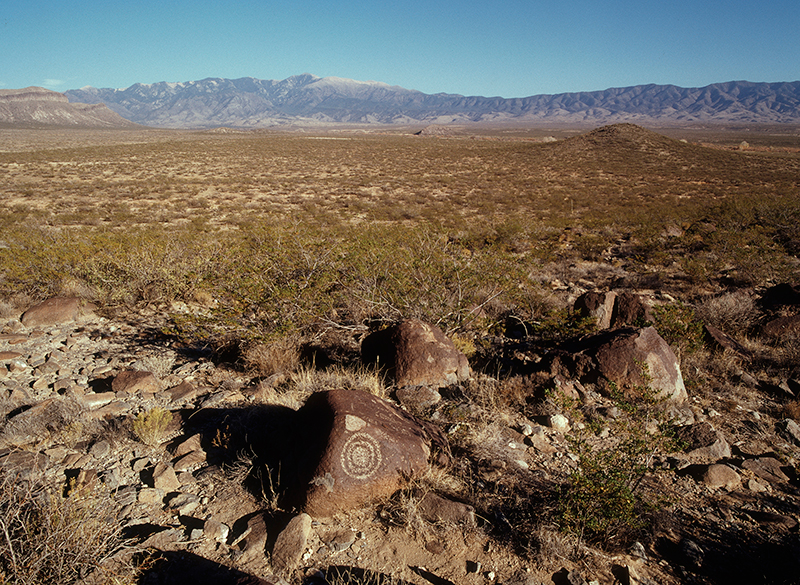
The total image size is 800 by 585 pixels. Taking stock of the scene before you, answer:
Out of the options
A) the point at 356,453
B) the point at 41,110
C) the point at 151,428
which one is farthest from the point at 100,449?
the point at 41,110

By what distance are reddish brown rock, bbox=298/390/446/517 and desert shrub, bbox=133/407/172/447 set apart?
136 cm

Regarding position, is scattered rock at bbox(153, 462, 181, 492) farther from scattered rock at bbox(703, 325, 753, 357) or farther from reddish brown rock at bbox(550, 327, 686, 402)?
scattered rock at bbox(703, 325, 753, 357)

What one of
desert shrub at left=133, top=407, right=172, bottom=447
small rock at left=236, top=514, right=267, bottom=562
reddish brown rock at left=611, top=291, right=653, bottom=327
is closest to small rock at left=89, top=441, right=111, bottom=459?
desert shrub at left=133, top=407, right=172, bottom=447

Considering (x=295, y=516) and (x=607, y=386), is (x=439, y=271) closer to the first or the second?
(x=607, y=386)

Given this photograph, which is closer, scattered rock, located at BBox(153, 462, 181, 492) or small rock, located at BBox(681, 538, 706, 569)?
small rock, located at BBox(681, 538, 706, 569)

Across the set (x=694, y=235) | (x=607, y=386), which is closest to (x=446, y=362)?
(x=607, y=386)

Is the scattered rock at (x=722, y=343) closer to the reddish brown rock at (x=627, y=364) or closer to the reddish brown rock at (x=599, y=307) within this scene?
the reddish brown rock at (x=599, y=307)

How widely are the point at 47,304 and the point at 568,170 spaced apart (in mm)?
35811

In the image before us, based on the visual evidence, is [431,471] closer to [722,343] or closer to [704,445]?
[704,445]

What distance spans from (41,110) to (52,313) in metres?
179

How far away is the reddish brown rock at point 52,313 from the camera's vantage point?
6.13 m

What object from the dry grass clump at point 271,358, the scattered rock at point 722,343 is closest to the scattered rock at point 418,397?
the dry grass clump at point 271,358

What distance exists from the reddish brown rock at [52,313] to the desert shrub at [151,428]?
3.73 metres

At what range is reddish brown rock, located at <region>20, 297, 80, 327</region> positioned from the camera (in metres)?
6.13
